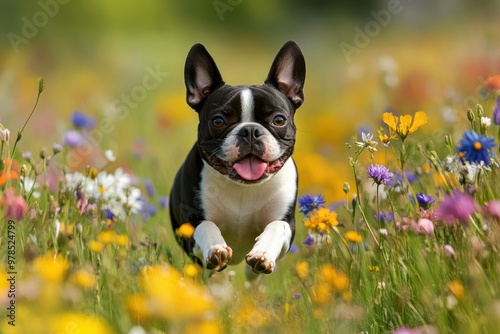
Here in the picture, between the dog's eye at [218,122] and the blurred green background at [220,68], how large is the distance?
0.35 metres

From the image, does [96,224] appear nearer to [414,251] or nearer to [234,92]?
[234,92]

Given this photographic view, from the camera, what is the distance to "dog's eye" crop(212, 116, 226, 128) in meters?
3.83

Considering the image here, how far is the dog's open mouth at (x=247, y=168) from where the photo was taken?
12.2ft

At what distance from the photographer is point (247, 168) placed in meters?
3.75

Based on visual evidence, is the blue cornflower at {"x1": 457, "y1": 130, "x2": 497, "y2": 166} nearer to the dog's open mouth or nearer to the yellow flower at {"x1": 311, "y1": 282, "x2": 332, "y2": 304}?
the yellow flower at {"x1": 311, "y1": 282, "x2": 332, "y2": 304}

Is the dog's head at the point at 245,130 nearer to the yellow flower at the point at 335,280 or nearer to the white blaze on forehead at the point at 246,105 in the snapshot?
the white blaze on forehead at the point at 246,105

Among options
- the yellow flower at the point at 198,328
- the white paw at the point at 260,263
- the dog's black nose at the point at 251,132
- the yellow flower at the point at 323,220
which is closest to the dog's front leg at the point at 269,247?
the white paw at the point at 260,263

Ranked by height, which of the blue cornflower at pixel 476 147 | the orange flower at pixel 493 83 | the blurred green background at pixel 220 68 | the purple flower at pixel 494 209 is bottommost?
the blurred green background at pixel 220 68

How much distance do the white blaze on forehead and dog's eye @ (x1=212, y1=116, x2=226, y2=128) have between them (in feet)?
0.31

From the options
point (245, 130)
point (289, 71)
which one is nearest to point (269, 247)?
point (245, 130)

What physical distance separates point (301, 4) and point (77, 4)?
14.1 ft

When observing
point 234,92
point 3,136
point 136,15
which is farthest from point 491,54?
point 136,15

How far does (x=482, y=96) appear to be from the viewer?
4902 millimetres
